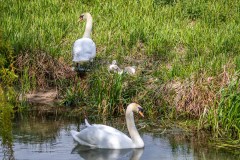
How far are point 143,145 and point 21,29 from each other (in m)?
5.83

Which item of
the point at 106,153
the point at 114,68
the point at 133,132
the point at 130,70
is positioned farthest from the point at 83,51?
the point at 106,153

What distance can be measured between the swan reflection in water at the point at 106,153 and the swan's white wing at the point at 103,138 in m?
0.07

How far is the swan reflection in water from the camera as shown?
1068 cm

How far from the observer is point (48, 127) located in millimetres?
12109

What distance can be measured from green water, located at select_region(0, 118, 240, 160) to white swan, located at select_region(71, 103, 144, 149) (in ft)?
0.26

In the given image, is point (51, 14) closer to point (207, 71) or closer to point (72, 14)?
point (72, 14)

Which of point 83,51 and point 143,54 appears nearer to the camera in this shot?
point 83,51

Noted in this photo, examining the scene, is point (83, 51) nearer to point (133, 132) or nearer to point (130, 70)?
point (130, 70)

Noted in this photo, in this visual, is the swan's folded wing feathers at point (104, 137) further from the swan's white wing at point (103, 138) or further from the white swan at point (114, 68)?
the white swan at point (114, 68)

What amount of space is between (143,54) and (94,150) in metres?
5.01

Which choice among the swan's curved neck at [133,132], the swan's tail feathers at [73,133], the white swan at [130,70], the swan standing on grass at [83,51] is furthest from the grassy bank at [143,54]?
the swan's tail feathers at [73,133]

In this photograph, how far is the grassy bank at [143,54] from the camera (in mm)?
12430

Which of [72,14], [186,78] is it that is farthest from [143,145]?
[72,14]

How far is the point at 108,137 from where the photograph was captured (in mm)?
11070
